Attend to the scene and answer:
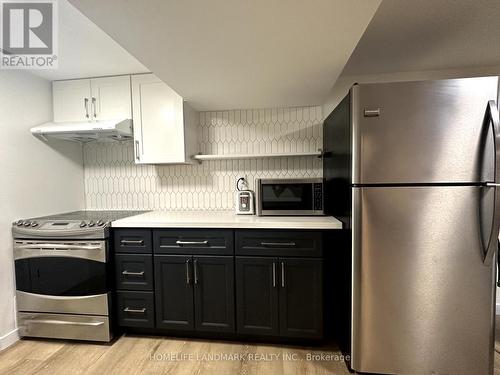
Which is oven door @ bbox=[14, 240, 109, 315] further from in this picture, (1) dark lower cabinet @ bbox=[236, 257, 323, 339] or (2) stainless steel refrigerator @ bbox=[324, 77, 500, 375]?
(2) stainless steel refrigerator @ bbox=[324, 77, 500, 375]

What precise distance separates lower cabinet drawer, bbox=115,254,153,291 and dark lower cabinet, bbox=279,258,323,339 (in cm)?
102

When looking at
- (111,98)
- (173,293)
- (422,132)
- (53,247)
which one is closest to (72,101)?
(111,98)

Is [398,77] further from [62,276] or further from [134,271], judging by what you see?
[62,276]

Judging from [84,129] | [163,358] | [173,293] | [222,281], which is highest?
[84,129]

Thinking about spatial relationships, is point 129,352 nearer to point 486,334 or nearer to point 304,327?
point 304,327

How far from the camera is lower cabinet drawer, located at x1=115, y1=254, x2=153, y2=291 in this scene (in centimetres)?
186

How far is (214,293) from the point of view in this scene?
5.91ft

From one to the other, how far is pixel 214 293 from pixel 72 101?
2188mm

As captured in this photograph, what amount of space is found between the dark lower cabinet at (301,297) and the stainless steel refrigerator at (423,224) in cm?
30

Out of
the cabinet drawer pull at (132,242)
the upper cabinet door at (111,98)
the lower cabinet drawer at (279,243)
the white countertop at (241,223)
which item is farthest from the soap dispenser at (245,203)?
the upper cabinet door at (111,98)

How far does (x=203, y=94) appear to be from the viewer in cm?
198

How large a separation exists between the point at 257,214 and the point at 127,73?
5.74 feet

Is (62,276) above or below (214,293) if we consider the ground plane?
above

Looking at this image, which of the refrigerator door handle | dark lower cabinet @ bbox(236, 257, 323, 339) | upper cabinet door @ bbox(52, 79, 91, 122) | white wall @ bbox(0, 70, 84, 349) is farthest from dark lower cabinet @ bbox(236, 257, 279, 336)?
upper cabinet door @ bbox(52, 79, 91, 122)
